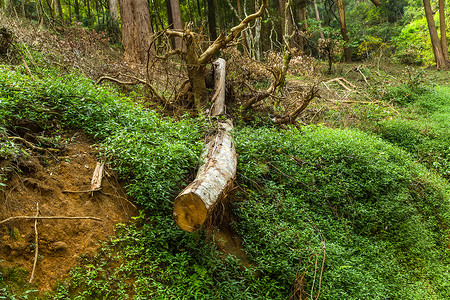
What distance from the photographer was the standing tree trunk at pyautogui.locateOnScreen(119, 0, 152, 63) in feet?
29.1

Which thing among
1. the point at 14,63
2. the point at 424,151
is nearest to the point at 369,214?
the point at 424,151

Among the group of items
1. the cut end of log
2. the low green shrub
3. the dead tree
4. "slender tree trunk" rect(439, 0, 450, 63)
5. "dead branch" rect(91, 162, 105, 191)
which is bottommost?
the low green shrub

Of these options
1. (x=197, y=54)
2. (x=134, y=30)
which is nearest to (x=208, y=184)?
(x=197, y=54)

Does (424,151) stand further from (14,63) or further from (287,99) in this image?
(14,63)

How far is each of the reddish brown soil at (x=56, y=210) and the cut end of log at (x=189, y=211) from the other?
0.79 m

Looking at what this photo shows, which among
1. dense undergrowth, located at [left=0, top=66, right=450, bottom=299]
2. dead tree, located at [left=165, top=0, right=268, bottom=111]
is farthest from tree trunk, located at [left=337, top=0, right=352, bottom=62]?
dense undergrowth, located at [left=0, top=66, right=450, bottom=299]

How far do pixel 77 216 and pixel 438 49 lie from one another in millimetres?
18062

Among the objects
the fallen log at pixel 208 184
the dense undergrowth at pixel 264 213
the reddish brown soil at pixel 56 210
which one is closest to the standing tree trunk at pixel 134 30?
the dense undergrowth at pixel 264 213

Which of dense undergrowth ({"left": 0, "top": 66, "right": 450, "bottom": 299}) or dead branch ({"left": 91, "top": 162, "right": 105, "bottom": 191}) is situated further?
dead branch ({"left": 91, "top": 162, "right": 105, "bottom": 191})

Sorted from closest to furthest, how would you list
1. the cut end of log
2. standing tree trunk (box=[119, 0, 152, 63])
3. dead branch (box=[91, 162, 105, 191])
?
the cut end of log
dead branch (box=[91, 162, 105, 191])
standing tree trunk (box=[119, 0, 152, 63])

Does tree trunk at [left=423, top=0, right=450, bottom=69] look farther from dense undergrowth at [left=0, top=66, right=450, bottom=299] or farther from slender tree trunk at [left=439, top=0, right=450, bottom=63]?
dense undergrowth at [left=0, top=66, right=450, bottom=299]

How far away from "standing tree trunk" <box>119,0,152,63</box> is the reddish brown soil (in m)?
5.50

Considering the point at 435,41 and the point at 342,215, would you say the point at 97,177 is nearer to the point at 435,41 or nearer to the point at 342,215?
the point at 342,215

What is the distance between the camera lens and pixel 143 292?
3.01m
